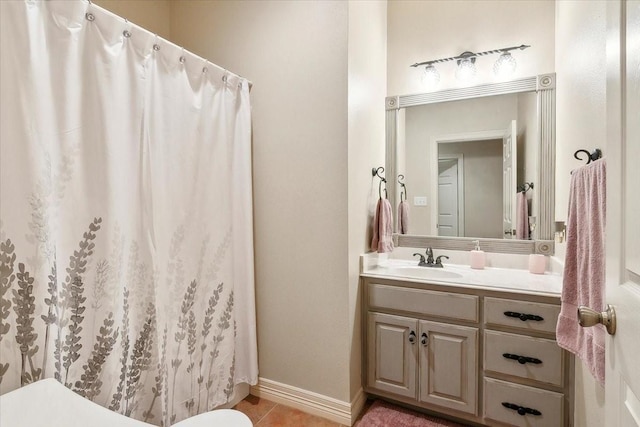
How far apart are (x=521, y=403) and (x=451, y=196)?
1346mm

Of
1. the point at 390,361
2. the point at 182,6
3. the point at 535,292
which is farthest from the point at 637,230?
the point at 182,6

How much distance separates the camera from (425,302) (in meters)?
1.81

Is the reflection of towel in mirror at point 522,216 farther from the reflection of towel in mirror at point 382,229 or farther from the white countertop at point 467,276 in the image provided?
the reflection of towel in mirror at point 382,229

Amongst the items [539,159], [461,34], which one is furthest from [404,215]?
[461,34]

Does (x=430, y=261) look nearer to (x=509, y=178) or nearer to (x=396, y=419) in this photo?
(x=509, y=178)

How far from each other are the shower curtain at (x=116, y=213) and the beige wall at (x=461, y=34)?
1.37 metres

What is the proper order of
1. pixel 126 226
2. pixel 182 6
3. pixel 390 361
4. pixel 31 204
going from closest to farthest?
pixel 31 204
pixel 126 226
pixel 390 361
pixel 182 6

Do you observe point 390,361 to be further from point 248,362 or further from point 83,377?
point 83,377

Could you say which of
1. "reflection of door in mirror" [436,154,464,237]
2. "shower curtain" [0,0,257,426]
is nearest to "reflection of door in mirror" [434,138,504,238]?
"reflection of door in mirror" [436,154,464,237]

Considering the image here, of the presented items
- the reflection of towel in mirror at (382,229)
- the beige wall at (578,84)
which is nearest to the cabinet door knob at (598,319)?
the beige wall at (578,84)

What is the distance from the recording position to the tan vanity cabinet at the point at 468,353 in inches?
60.6

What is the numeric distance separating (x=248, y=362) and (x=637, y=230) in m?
2.00

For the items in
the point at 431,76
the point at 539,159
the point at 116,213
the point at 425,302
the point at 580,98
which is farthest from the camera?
the point at 431,76

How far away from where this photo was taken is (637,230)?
0.59 meters
